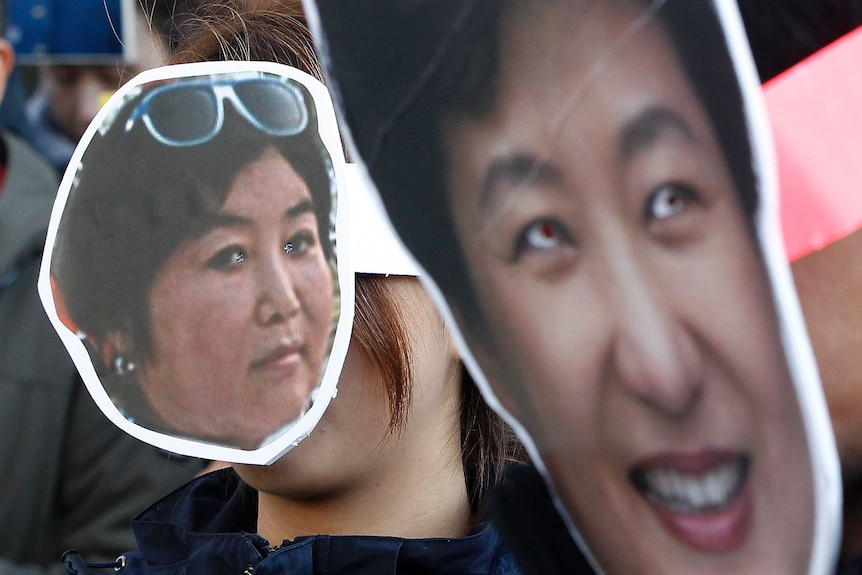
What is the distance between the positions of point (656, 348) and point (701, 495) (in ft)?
0.24

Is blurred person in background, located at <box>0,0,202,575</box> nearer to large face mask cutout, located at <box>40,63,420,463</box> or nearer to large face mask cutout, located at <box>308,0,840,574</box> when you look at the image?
large face mask cutout, located at <box>40,63,420,463</box>

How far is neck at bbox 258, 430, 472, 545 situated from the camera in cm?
94

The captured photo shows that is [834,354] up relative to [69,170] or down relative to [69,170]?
down

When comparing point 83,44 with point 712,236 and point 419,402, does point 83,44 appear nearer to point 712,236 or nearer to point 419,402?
point 419,402

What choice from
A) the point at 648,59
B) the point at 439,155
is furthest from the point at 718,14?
the point at 439,155

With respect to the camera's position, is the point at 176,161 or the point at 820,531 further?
the point at 176,161

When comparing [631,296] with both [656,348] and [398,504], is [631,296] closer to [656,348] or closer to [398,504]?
[656,348]

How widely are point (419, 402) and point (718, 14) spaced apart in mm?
521

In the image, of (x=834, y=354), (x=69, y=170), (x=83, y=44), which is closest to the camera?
(x=834, y=354)

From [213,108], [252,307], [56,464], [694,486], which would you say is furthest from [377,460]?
[56,464]

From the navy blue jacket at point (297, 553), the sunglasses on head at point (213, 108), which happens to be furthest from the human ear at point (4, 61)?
the sunglasses on head at point (213, 108)

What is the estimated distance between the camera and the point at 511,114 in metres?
0.49

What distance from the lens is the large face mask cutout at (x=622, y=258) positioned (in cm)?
45

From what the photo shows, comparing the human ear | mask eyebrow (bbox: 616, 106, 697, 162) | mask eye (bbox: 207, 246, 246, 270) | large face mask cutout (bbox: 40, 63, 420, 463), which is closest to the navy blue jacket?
large face mask cutout (bbox: 40, 63, 420, 463)
